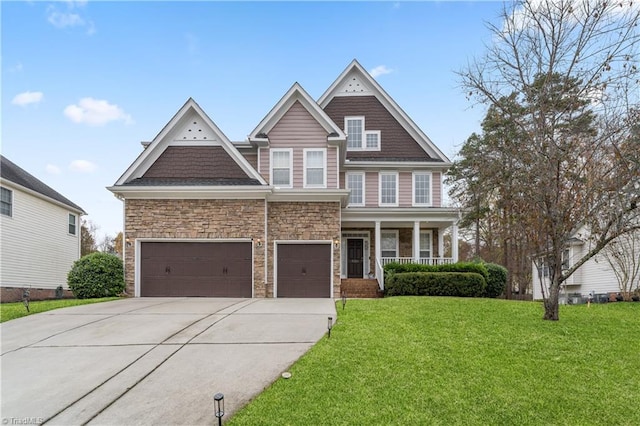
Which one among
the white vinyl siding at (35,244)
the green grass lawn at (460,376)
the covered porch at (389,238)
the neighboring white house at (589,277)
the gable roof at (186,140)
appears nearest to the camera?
the green grass lawn at (460,376)

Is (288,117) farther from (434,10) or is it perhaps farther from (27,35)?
(27,35)

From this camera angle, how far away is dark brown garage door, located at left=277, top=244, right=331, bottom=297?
13.5 metres

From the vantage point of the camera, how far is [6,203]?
15891 millimetres

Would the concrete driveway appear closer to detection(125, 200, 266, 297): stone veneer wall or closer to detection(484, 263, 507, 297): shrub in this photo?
detection(125, 200, 266, 297): stone veneer wall

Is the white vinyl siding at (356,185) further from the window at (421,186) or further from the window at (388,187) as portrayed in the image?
the window at (421,186)

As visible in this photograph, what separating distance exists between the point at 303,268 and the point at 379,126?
909 centimetres

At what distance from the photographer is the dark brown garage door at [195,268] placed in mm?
12883

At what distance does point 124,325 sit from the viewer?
8.08 metres

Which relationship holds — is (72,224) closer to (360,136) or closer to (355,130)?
(355,130)

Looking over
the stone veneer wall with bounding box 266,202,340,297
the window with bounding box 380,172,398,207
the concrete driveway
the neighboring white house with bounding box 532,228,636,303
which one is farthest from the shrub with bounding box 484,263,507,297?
the concrete driveway

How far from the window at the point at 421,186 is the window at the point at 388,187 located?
95cm

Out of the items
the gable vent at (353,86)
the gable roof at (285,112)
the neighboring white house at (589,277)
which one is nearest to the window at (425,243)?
the neighboring white house at (589,277)

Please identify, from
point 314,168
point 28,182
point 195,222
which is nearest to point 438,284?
point 314,168

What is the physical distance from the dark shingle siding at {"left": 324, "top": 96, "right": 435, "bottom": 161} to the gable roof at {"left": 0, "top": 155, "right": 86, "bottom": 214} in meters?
14.9
